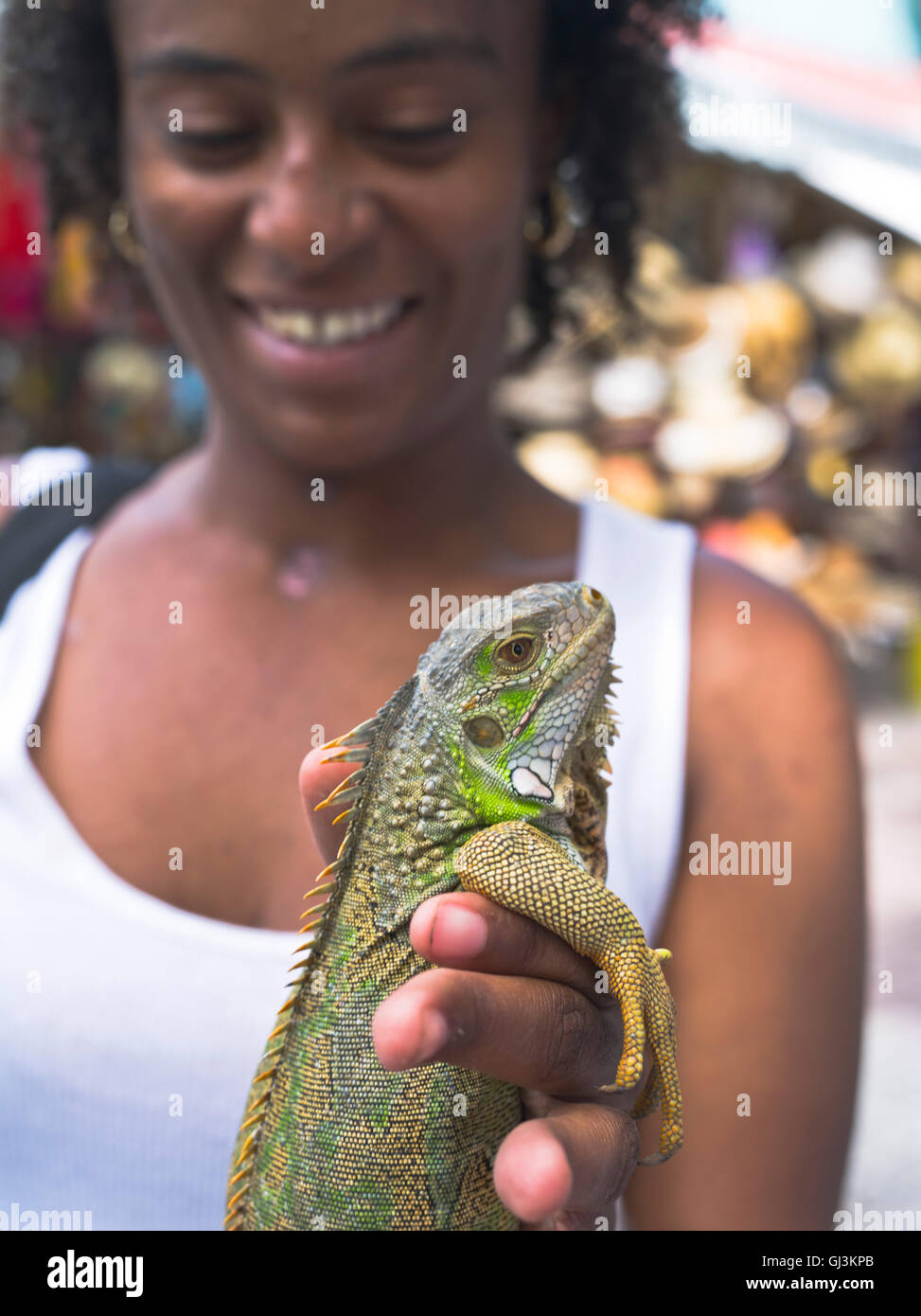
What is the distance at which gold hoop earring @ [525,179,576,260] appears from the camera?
155cm

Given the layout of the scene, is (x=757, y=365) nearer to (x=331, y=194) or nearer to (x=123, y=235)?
(x=123, y=235)

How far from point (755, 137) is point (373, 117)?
7.23 feet

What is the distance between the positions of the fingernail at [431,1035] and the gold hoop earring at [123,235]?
4.53 feet

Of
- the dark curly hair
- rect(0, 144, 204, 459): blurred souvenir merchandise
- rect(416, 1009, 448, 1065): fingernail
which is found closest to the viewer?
rect(416, 1009, 448, 1065): fingernail

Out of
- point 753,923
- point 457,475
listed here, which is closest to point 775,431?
point 457,475

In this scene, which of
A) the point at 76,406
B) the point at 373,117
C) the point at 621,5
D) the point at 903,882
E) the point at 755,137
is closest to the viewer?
the point at 373,117

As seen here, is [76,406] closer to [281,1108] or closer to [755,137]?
[755,137]

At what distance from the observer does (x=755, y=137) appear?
2.89m

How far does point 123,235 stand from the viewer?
5.73ft

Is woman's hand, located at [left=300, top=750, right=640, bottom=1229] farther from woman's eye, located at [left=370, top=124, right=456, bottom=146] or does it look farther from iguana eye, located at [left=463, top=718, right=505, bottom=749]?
woman's eye, located at [left=370, top=124, right=456, bottom=146]

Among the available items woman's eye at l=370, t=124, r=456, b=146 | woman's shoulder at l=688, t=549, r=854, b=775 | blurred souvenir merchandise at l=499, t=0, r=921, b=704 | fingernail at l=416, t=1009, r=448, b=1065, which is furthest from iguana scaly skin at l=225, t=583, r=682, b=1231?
blurred souvenir merchandise at l=499, t=0, r=921, b=704

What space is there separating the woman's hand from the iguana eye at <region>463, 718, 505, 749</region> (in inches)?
5.1

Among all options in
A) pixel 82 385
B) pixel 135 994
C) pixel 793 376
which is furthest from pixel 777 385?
pixel 135 994

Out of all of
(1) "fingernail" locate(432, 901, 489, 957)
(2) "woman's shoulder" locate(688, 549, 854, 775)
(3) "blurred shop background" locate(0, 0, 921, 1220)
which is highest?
(3) "blurred shop background" locate(0, 0, 921, 1220)
